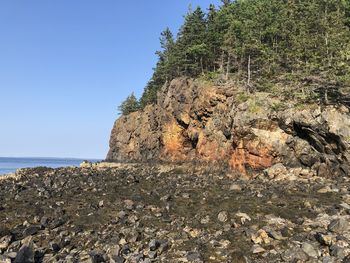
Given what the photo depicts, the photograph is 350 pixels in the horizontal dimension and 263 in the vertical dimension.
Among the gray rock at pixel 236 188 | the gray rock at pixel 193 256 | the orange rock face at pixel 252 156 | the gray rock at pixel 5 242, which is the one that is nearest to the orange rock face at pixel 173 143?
the orange rock face at pixel 252 156

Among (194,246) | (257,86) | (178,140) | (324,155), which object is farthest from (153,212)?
(178,140)

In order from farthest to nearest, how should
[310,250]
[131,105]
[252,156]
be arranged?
1. [131,105]
2. [252,156]
3. [310,250]

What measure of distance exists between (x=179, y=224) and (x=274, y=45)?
46512 mm

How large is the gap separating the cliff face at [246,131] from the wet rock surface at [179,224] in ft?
27.6

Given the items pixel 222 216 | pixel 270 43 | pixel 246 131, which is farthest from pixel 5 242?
pixel 270 43

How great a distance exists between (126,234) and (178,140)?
4901cm

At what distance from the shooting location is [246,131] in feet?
145

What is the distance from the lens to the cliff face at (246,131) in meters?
37.3

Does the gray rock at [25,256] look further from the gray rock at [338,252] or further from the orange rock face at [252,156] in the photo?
the orange rock face at [252,156]

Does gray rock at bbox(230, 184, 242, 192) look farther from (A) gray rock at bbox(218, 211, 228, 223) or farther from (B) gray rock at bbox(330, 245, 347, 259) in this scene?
(B) gray rock at bbox(330, 245, 347, 259)

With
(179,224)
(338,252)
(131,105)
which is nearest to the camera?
(338,252)

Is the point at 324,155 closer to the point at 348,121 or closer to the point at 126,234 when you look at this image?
the point at 348,121

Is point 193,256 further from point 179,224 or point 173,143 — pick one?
point 173,143

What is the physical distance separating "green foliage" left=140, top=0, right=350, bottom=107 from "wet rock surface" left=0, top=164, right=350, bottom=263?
1976 centimetres
